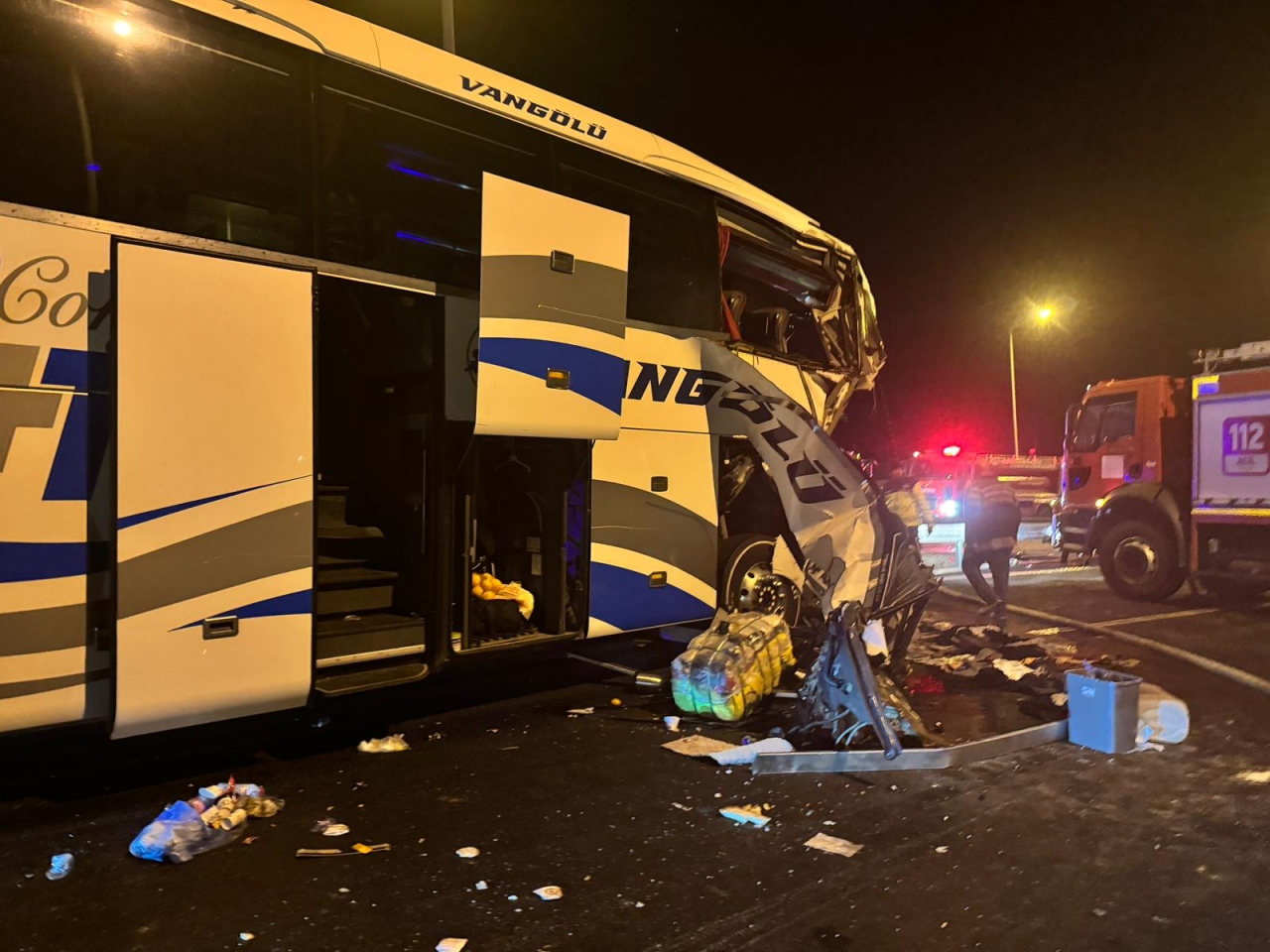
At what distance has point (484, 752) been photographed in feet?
16.4

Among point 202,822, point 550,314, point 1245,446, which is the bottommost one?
point 202,822

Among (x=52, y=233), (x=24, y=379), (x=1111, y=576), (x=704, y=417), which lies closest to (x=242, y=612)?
(x=24, y=379)

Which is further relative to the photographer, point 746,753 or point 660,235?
point 660,235

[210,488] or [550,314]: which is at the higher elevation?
[550,314]

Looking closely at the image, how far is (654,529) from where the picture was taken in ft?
20.5

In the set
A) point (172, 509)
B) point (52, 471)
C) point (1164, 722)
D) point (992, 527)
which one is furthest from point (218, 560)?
point (992, 527)

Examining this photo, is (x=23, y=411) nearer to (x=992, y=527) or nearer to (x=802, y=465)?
(x=802, y=465)

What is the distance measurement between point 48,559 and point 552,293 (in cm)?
308

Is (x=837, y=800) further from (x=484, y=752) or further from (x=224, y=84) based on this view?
(x=224, y=84)

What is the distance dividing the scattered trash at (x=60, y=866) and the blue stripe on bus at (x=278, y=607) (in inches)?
43.1

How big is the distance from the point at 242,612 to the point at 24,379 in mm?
1434

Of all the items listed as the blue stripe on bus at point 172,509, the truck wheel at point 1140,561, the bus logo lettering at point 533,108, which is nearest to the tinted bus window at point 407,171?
the bus logo lettering at point 533,108

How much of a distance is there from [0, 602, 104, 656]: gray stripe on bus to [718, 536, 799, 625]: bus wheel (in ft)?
15.3

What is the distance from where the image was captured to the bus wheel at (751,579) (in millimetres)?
7059
